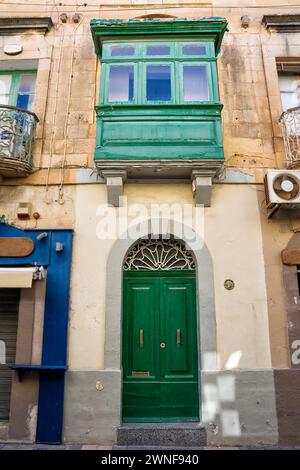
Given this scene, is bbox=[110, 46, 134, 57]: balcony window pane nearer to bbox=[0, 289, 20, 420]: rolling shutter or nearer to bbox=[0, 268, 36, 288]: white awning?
bbox=[0, 268, 36, 288]: white awning

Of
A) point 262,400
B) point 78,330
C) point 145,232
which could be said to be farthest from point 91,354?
point 262,400

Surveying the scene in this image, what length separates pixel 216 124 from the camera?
7059 mm

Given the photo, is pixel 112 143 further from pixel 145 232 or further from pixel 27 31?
pixel 27 31

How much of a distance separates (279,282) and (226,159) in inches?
102

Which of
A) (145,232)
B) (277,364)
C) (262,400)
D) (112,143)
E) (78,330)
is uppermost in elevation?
(112,143)

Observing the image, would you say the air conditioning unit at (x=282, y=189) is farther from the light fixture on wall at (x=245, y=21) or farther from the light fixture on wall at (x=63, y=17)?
the light fixture on wall at (x=63, y=17)

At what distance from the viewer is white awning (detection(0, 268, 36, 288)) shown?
20.6 ft

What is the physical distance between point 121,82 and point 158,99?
842 mm

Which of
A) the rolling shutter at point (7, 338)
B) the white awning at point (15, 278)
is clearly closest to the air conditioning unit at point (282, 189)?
the white awning at point (15, 278)

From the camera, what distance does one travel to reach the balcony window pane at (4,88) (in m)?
8.12

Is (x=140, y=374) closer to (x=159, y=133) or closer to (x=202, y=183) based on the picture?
(x=202, y=183)

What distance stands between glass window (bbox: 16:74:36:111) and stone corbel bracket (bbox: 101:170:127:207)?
266 centimetres

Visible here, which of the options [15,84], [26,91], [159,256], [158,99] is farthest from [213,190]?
[15,84]

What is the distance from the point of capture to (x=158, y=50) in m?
7.53
